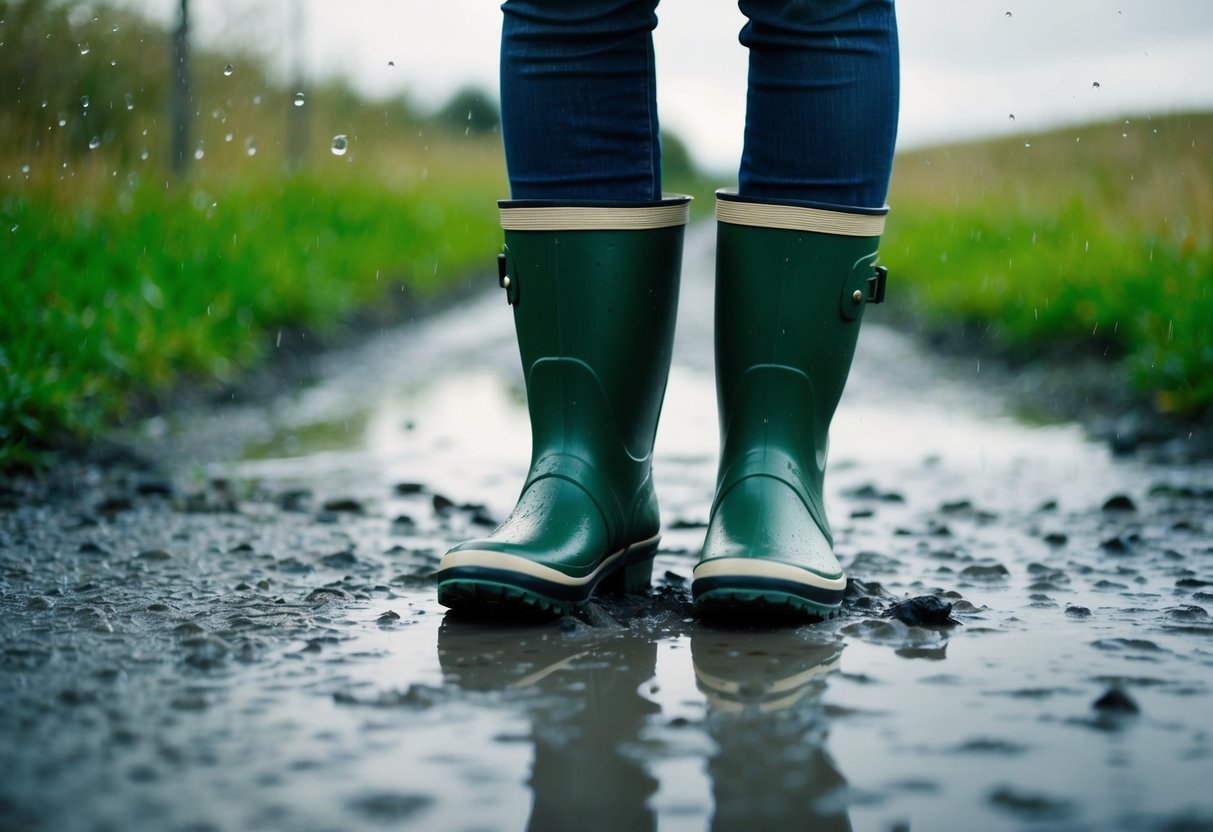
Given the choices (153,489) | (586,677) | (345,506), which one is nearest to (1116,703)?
(586,677)

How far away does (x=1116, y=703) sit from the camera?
40.4 inches

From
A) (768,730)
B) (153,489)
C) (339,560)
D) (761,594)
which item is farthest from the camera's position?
(153,489)

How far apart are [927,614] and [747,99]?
0.67 meters

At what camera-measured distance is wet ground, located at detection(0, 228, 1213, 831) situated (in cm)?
85

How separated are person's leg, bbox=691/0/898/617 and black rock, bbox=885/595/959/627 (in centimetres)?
9

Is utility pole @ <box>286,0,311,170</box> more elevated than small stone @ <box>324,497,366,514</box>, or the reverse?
utility pole @ <box>286,0,311,170</box>

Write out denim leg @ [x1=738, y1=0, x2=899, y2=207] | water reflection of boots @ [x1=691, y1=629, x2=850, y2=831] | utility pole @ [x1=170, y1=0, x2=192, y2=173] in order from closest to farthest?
water reflection of boots @ [x1=691, y1=629, x2=850, y2=831] < denim leg @ [x1=738, y1=0, x2=899, y2=207] < utility pole @ [x1=170, y1=0, x2=192, y2=173]

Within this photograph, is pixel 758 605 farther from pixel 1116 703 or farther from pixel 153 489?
pixel 153 489

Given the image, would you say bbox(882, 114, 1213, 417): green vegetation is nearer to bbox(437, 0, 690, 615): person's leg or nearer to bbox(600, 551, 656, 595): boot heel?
bbox(437, 0, 690, 615): person's leg

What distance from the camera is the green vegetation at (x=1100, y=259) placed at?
3.26 m

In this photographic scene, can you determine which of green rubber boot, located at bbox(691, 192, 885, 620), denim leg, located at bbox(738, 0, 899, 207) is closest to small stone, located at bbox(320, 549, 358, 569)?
green rubber boot, located at bbox(691, 192, 885, 620)

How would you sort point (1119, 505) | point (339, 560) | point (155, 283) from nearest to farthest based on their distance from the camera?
point (339, 560)
point (1119, 505)
point (155, 283)

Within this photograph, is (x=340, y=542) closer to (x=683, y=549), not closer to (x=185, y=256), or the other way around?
(x=683, y=549)

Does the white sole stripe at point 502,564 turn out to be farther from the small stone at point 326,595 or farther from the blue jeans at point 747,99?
the blue jeans at point 747,99
